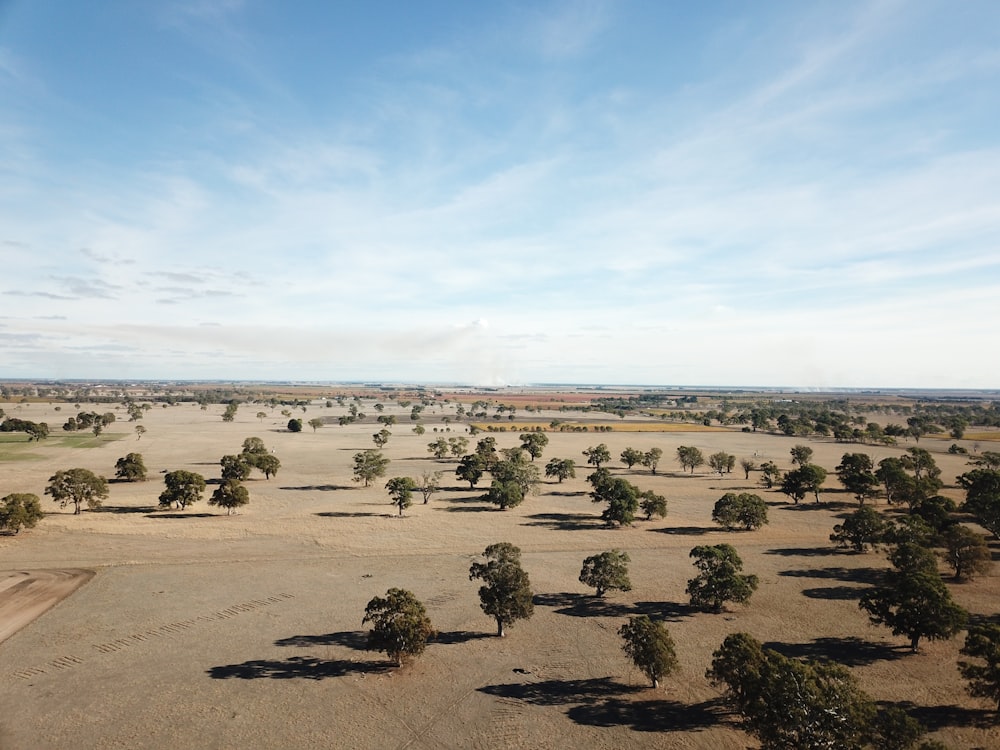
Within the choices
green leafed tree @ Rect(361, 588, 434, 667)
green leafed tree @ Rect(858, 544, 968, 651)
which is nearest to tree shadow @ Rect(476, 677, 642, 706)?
green leafed tree @ Rect(361, 588, 434, 667)

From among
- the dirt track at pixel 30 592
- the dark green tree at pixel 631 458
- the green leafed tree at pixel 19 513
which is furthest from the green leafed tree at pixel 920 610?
the green leafed tree at pixel 19 513

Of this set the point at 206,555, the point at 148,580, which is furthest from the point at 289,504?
the point at 148,580

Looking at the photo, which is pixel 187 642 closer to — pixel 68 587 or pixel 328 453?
pixel 68 587

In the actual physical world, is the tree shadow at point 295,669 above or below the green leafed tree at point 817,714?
below

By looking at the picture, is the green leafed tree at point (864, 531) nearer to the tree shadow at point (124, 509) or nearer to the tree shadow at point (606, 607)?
the tree shadow at point (606, 607)

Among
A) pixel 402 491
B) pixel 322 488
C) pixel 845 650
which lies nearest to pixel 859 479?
pixel 845 650
